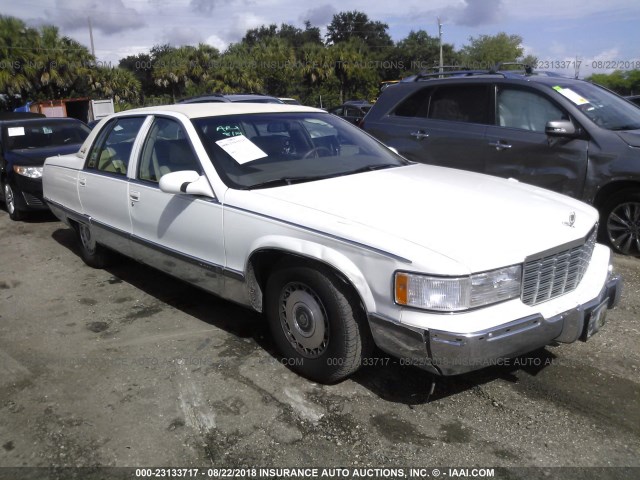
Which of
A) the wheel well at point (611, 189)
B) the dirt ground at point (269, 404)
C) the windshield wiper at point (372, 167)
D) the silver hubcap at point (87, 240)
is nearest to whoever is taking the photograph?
the dirt ground at point (269, 404)

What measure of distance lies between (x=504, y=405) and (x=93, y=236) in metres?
3.92

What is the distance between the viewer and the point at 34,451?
2.92m

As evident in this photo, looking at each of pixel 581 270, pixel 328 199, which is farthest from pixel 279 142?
pixel 581 270

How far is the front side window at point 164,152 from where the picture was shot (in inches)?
161

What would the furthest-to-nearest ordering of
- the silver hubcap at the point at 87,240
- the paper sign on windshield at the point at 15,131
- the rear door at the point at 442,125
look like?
the paper sign on windshield at the point at 15,131
the rear door at the point at 442,125
the silver hubcap at the point at 87,240

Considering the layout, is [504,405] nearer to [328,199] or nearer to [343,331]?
[343,331]

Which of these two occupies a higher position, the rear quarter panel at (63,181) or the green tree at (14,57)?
the green tree at (14,57)

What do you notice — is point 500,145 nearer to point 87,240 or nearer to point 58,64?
point 87,240

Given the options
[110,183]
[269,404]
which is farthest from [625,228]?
[110,183]

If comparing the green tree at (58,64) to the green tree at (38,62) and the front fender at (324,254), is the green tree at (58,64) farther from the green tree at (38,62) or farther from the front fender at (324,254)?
the front fender at (324,254)

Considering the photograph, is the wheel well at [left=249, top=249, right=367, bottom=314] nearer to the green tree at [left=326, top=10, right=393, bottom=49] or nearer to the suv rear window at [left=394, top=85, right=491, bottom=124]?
the suv rear window at [left=394, top=85, right=491, bottom=124]

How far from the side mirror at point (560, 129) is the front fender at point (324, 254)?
3.43 metres

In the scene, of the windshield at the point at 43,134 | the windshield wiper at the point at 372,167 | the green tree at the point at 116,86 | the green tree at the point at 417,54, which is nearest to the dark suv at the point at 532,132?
the windshield wiper at the point at 372,167

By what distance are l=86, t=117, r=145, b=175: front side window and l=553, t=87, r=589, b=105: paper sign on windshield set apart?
4.04m
